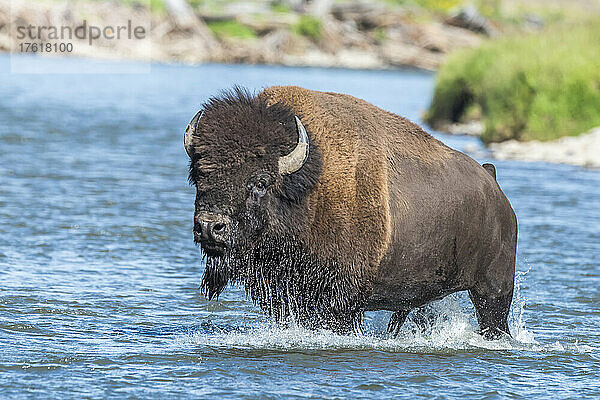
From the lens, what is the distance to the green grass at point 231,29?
242 ft

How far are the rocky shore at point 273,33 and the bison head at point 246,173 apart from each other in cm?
5432

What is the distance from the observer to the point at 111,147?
79.5ft

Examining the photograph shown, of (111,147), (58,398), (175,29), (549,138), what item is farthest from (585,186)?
(175,29)

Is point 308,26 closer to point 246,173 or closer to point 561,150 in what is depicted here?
point 561,150

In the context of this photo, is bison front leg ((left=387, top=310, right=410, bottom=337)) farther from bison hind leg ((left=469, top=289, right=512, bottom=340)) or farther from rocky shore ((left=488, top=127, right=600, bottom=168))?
rocky shore ((left=488, top=127, right=600, bottom=168))

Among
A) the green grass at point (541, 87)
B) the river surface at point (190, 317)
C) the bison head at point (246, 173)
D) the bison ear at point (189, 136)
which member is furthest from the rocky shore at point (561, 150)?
the bison ear at point (189, 136)

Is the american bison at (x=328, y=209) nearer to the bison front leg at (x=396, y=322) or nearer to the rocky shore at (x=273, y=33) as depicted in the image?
the bison front leg at (x=396, y=322)

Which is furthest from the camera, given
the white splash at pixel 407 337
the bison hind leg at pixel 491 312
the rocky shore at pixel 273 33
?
the rocky shore at pixel 273 33

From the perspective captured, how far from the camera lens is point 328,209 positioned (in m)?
7.96

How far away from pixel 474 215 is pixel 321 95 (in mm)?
1596

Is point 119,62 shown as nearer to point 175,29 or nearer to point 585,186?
point 175,29

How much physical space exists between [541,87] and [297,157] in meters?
19.2

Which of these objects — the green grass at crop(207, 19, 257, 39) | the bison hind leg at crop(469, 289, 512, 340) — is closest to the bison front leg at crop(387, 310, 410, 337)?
the bison hind leg at crop(469, 289, 512, 340)

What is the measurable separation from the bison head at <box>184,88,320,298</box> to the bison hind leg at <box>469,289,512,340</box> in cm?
199
